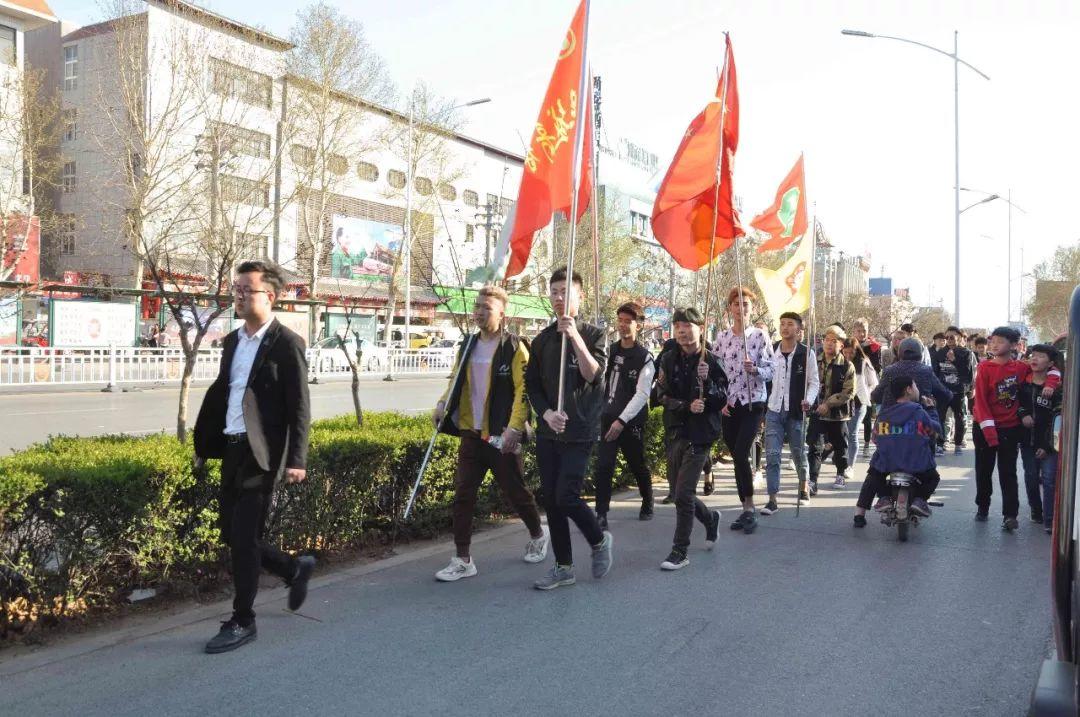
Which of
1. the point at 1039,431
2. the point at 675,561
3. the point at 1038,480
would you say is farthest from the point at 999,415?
the point at 675,561

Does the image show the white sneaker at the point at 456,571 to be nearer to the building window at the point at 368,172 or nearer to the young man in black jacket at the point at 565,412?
the young man in black jacket at the point at 565,412

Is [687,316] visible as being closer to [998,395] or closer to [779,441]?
[779,441]

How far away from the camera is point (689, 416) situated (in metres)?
6.40

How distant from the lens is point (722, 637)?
464 centimetres

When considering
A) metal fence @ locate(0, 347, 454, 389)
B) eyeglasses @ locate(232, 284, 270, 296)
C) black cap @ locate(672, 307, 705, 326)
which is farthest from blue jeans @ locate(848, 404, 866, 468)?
metal fence @ locate(0, 347, 454, 389)

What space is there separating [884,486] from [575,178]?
3.93 meters

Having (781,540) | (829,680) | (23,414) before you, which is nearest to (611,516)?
(781,540)

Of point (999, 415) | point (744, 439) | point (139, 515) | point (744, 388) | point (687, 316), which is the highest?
point (687, 316)

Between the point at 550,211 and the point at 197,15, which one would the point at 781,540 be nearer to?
the point at 550,211

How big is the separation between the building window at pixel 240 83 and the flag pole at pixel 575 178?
946 inches

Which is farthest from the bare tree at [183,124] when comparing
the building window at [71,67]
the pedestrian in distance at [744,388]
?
the pedestrian in distance at [744,388]

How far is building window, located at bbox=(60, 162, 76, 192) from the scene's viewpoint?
1474 inches

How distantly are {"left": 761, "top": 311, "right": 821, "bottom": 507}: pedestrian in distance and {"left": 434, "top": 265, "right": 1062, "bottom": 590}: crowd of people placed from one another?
0.01 metres

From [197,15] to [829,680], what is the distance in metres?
28.4
